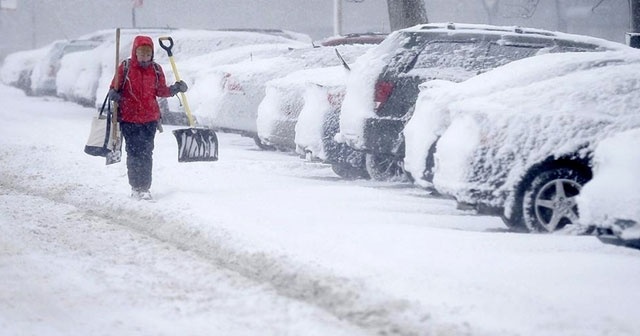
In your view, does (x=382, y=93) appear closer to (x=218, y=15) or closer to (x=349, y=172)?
(x=349, y=172)

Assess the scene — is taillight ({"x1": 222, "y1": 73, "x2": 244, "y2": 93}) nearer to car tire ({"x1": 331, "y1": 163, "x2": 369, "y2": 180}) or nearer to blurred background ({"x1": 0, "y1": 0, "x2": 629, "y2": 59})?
car tire ({"x1": 331, "y1": 163, "x2": 369, "y2": 180})

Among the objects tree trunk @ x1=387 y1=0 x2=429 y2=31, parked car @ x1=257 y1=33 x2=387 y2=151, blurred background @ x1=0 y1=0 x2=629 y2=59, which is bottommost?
parked car @ x1=257 y1=33 x2=387 y2=151

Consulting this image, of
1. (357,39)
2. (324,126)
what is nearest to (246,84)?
(357,39)

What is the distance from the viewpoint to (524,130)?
26.5 ft

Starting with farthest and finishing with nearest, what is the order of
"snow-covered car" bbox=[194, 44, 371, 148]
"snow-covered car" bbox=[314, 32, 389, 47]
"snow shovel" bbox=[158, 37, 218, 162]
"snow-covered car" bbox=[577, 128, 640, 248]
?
"snow-covered car" bbox=[314, 32, 389, 47] < "snow-covered car" bbox=[194, 44, 371, 148] < "snow shovel" bbox=[158, 37, 218, 162] < "snow-covered car" bbox=[577, 128, 640, 248]

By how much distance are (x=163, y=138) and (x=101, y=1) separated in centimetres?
4492

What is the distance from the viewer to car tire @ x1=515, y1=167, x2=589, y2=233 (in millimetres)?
8008

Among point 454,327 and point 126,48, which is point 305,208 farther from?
point 126,48

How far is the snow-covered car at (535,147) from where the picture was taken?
7.99 m

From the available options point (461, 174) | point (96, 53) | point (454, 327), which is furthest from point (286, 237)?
point (96, 53)

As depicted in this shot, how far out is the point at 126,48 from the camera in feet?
63.6

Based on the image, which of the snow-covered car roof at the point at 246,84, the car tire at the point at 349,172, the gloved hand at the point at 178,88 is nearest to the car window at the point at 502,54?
the car tire at the point at 349,172

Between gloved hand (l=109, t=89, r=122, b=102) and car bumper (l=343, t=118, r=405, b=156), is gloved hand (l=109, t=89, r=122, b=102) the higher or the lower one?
the higher one

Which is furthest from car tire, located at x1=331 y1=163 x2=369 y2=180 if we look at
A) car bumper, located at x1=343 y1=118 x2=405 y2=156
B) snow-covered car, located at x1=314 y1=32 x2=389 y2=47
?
snow-covered car, located at x1=314 y1=32 x2=389 y2=47
